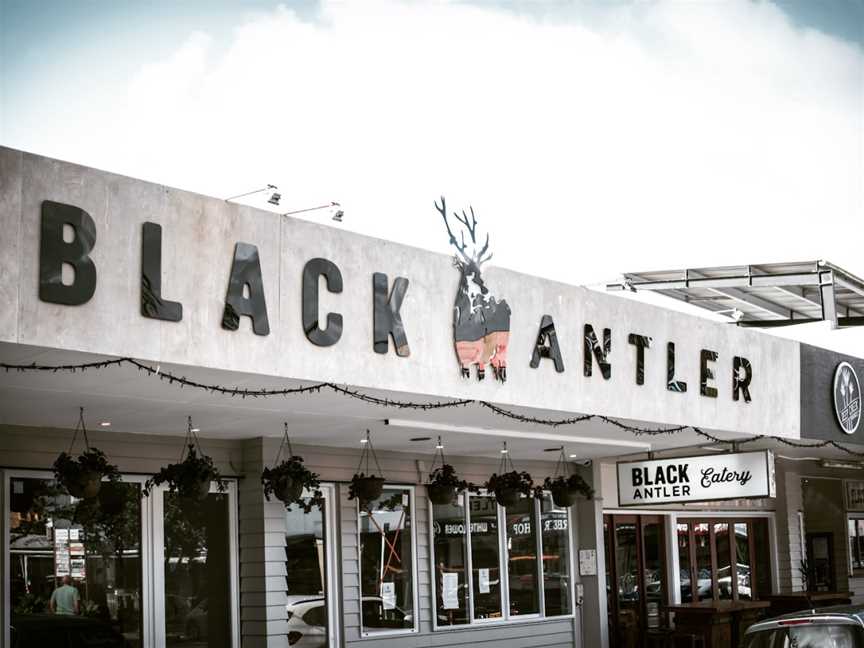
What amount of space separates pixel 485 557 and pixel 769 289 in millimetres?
6385

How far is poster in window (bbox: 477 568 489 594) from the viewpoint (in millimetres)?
15038

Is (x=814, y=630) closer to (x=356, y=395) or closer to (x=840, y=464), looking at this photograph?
(x=356, y=395)

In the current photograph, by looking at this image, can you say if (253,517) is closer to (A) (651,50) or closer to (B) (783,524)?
(B) (783,524)

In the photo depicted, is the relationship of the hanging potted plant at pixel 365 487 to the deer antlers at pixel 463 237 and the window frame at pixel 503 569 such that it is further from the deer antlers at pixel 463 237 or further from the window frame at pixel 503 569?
the deer antlers at pixel 463 237

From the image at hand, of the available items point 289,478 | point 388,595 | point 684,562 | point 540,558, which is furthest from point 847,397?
point 289,478

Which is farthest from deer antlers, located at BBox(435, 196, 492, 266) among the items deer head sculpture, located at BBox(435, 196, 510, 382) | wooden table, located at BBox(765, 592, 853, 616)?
wooden table, located at BBox(765, 592, 853, 616)

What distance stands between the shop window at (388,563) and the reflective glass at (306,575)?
0.59 metres

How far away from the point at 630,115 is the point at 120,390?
18796 mm

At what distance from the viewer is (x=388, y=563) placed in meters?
13.9

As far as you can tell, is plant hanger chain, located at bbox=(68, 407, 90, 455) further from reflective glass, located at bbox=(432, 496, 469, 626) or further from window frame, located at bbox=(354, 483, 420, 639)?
reflective glass, located at bbox=(432, 496, 469, 626)

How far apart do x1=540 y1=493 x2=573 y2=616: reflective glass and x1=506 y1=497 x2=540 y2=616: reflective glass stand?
0.73 feet

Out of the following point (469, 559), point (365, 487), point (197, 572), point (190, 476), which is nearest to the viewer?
point (190, 476)

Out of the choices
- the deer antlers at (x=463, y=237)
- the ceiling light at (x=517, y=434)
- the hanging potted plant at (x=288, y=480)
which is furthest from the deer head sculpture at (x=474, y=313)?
the hanging potted plant at (x=288, y=480)

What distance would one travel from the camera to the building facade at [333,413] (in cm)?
759
